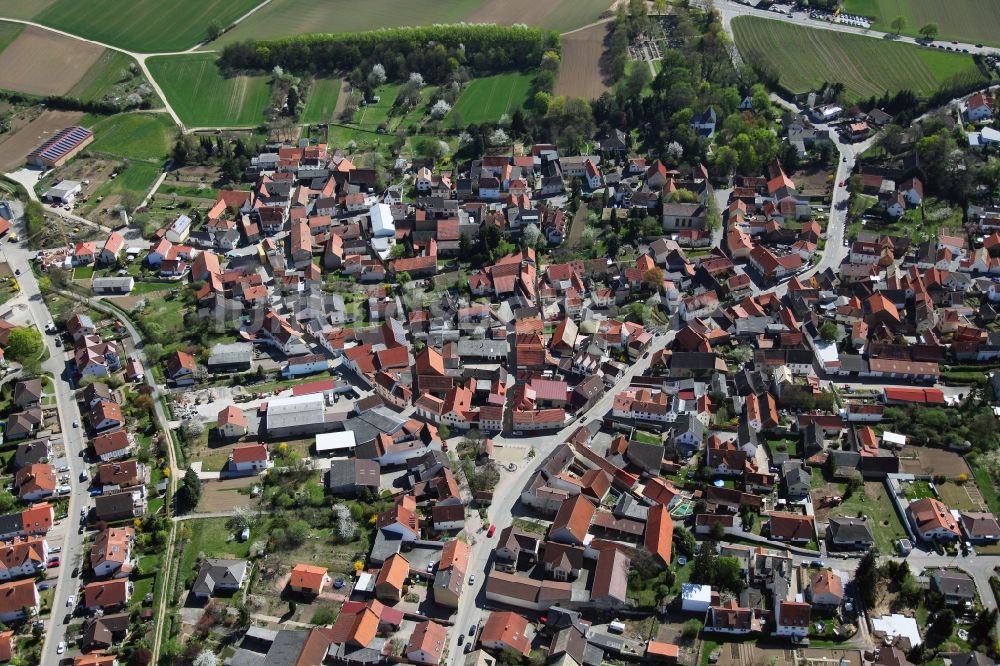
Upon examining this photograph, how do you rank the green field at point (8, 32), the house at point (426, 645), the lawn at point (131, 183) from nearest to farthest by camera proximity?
1. the house at point (426, 645)
2. the lawn at point (131, 183)
3. the green field at point (8, 32)

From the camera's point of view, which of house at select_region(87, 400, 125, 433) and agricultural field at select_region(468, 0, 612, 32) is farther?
agricultural field at select_region(468, 0, 612, 32)

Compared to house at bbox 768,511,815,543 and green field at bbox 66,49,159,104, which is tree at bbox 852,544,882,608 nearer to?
house at bbox 768,511,815,543

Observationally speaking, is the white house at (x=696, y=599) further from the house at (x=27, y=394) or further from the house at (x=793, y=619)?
the house at (x=27, y=394)

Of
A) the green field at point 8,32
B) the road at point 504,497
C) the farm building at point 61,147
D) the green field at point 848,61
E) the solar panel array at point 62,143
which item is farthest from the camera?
the green field at point 8,32

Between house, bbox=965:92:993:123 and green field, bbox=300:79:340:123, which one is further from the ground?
green field, bbox=300:79:340:123

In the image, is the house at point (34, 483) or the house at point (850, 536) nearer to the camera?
the house at point (850, 536)

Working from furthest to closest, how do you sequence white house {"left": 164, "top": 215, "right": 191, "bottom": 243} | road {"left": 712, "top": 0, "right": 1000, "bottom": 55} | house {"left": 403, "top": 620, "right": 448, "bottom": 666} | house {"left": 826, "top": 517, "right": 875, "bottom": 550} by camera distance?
1. road {"left": 712, "top": 0, "right": 1000, "bottom": 55}
2. white house {"left": 164, "top": 215, "right": 191, "bottom": 243}
3. house {"left": 826, "top": 517, "right": 875, "bottom": 550}
4. house {"left": 403, "top": 620, "right": 448, "bottom": 666}

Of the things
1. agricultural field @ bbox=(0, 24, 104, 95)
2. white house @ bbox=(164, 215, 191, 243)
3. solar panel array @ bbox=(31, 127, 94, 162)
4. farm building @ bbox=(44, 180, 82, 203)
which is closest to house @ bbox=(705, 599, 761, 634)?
white house @ bbox=(164, 215, 191, 243)

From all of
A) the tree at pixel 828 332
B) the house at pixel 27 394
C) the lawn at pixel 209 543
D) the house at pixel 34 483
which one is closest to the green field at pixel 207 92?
the house at pixel 27 394
